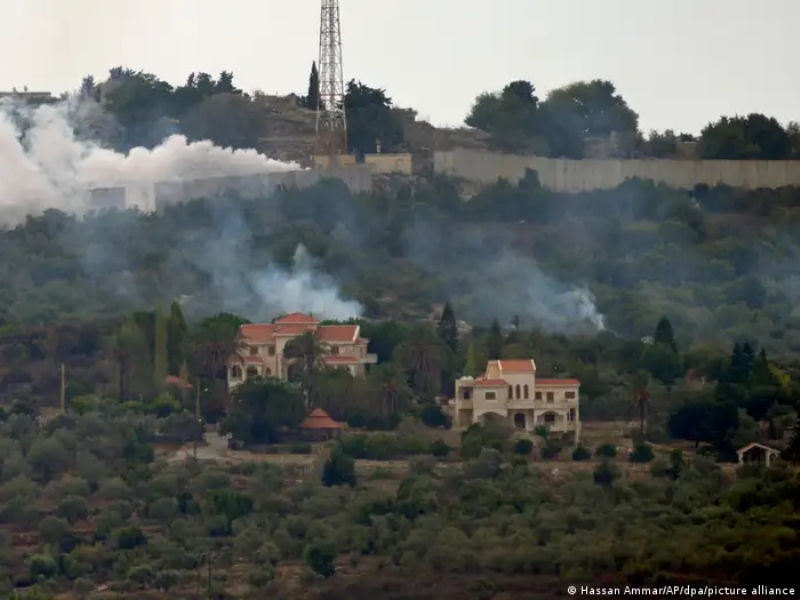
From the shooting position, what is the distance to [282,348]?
62469 mm

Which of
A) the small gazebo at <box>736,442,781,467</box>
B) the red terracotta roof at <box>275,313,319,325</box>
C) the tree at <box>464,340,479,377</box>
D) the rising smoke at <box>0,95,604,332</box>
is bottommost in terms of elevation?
the small gazebo at <box>736,442,781,467</box>

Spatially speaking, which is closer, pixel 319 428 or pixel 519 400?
pixel 319 428

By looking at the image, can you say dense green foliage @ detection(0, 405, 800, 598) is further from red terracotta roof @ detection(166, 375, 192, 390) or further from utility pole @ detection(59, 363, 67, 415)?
red terracotta roof @ detection(166, 375, 192, 390)

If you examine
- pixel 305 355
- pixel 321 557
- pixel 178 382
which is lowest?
pixel 321 557

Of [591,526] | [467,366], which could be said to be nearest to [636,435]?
[467,366]

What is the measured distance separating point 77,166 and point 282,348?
18.5m

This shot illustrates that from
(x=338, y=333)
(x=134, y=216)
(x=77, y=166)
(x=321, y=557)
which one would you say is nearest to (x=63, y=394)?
(x=338, y=333)

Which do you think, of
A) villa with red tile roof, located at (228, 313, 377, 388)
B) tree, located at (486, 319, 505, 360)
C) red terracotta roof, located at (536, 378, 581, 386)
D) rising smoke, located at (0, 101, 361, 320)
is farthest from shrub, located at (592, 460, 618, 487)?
rising smoke, located at (0, 101, 361, 320)

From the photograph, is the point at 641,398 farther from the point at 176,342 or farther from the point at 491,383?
the point at 176,342

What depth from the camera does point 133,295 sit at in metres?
69.6

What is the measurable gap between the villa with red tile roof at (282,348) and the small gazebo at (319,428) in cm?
256

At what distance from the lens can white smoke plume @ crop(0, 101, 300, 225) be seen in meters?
77.8

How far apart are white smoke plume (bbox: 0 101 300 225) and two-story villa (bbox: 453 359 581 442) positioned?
62.9 feet

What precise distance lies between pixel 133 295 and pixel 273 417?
1183 cm
